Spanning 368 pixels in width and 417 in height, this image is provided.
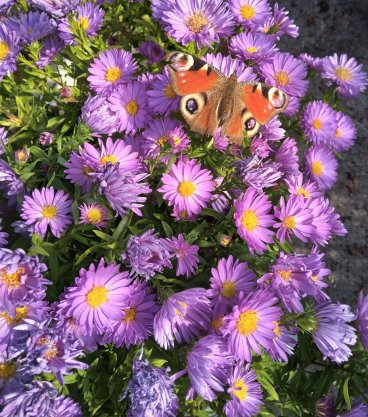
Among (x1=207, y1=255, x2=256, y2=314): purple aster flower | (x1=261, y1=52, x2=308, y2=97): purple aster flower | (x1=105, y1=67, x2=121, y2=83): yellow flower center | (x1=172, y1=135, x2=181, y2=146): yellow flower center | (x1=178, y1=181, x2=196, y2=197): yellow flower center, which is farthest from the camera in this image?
(x1=261, y1=52, x2=308, y2=97): purple aster flower

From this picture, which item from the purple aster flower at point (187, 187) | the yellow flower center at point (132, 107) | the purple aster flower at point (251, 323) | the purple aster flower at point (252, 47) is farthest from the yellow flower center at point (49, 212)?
the purple aster flower at point (252, 47)

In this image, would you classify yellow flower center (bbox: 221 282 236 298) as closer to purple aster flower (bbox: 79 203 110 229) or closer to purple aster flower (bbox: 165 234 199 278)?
purple aster flower (bbox: 165 234 199 278)

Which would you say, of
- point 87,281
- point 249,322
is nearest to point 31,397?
point 87,281

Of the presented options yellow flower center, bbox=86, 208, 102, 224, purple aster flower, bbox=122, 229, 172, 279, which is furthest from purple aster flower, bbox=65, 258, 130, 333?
yellow flower center, bbox=86, 208, 102, 224

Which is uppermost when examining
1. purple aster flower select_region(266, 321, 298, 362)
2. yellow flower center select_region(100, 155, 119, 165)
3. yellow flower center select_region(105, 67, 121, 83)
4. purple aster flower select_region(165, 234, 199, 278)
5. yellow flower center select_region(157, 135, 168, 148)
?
yellow flower center select_region(105, 67, 121, 83)

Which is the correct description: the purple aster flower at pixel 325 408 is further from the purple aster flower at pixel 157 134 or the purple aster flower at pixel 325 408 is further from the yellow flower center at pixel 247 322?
the purple aster flower at pixel 157 134

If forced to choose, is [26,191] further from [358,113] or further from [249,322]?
[358,113]

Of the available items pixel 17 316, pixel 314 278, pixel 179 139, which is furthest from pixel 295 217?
pixel 17 316
